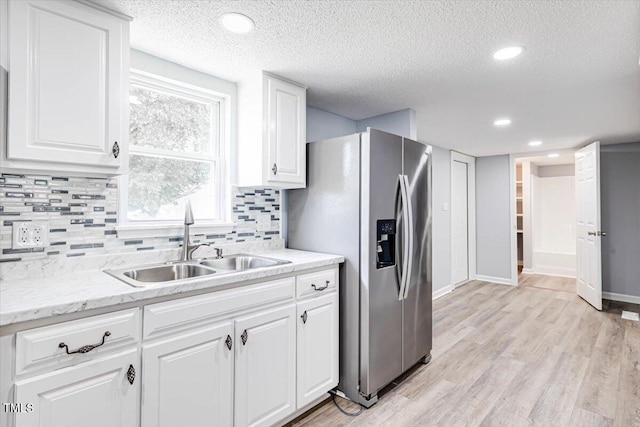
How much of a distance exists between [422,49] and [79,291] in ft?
6.87

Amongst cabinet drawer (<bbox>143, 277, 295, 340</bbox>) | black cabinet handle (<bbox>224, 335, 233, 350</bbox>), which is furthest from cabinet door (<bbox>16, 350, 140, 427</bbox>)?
black cabinet handle (<bbox>224, 335, 233, 350</bbox>)

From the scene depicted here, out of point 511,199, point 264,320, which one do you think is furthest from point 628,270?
point 264,320

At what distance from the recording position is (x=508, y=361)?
2816mm

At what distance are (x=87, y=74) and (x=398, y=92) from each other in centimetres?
206

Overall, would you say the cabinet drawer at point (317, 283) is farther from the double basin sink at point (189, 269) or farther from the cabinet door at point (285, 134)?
the cabinet door at point (285, 134)

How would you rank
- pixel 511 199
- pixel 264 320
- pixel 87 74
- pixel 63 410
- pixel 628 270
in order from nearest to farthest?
pixel 63 410
pixel 87 74
pixel 264 320
pixel 628 270
pixel 511 199

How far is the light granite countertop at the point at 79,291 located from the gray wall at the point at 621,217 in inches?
208

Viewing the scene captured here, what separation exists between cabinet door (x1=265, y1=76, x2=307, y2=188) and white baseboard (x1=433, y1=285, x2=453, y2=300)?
126 inches

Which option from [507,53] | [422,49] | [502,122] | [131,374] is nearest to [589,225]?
[502,122]

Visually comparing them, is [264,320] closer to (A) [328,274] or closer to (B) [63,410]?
(A) [328,274]

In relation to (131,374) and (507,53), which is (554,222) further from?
(131,374)

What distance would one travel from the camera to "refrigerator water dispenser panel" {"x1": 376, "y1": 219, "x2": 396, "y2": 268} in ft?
7.38

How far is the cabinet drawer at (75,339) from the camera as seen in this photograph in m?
1.09

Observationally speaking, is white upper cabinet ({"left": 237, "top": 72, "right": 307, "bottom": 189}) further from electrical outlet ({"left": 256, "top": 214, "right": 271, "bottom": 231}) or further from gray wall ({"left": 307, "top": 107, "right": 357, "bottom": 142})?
gray wall ({"left": 307, "top": 107, "right": 357, "bottom": 142})
